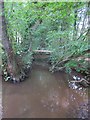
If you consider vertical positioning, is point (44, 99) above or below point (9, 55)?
below

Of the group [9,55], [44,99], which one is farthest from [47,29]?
[44,99]

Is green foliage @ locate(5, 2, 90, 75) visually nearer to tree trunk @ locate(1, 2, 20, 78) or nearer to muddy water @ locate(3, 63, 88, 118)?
tree trunk @ locate(1, 2, 20, 78)

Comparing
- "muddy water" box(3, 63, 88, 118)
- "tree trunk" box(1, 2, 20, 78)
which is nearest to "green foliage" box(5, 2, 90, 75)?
"tree trunk" box(1, 2, 20, 78)

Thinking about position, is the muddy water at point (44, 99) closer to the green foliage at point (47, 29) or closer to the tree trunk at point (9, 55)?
the tree trunk at point (9, 55)

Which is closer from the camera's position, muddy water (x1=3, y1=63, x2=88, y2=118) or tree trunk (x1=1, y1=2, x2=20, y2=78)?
muddy water (x1=3, y1=63, x2=88, y2=118)

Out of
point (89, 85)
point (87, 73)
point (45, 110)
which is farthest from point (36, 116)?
point (87, 73)

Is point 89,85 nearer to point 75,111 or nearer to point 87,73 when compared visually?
point 87,73

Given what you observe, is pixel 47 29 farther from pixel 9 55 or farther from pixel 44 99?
pixel 44 99

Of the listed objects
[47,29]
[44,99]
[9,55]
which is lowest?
[44,99]

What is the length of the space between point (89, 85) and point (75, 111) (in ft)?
4.40

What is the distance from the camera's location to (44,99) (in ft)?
14.9

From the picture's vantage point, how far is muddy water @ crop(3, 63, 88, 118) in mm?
3967

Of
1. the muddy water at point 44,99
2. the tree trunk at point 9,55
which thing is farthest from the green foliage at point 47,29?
the muddy water at point 44,99

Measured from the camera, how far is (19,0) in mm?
4988
